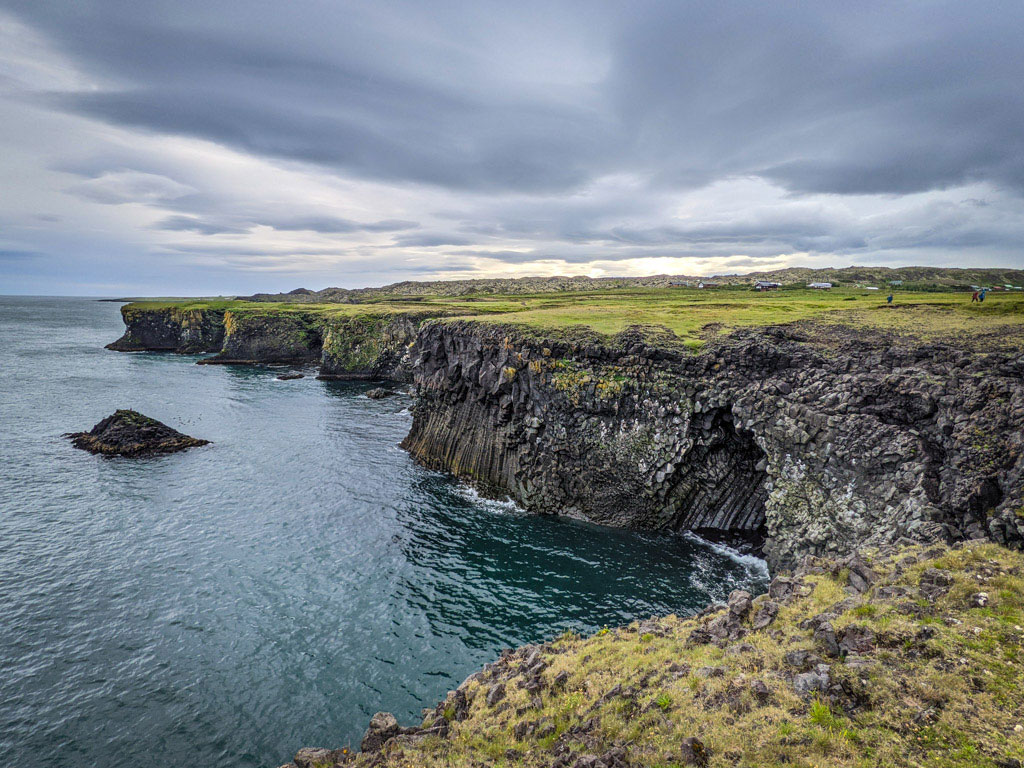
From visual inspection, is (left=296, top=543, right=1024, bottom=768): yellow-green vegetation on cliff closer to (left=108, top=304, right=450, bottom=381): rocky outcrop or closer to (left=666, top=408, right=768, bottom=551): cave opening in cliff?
(left=666, top=408, right=768, bottom=551): cave opening in cliff

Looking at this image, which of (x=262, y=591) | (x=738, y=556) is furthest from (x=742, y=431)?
(x=262, y=591)

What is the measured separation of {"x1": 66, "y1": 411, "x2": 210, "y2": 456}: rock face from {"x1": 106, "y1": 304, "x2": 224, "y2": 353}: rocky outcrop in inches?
3596

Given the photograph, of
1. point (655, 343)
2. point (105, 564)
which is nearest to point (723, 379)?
point (655, 343)

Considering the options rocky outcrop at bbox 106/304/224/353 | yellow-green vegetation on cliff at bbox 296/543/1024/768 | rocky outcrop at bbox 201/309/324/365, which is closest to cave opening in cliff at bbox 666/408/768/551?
yellow-green vegetation on cliff at bbox 296/543/1024/768

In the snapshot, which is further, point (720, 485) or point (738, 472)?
point (720, 485)

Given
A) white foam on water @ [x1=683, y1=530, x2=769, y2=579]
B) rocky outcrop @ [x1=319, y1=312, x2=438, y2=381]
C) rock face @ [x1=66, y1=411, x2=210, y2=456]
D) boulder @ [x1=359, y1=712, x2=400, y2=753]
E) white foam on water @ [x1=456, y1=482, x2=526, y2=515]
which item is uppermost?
rocky outcrop @ [x1=319, y1=312, x2=438, y2=381]

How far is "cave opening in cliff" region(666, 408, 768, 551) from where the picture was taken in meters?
34.3

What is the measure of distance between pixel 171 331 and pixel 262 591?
143 meters

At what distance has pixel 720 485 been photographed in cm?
3531

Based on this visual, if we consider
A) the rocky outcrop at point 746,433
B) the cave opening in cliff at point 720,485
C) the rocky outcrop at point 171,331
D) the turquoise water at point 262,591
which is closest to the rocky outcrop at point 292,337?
the rocky outcrop at point 171,331

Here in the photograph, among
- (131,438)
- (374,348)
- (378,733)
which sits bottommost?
(378,733)

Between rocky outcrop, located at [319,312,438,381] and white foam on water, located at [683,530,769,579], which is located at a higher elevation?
rocky outcrop, located at [319,312,438,381]

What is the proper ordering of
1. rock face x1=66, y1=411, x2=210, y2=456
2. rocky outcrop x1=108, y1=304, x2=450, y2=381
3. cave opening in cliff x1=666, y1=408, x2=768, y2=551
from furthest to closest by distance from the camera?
rocky outcrop x1=108, y1=304, x2=450, y2=381
rock face x1=66, y1=411, x2=210, y2=456
cave opening in cliff x1=666, y1=408, x2=768, y2=551

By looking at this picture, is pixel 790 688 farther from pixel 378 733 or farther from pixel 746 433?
pixel 746 433
